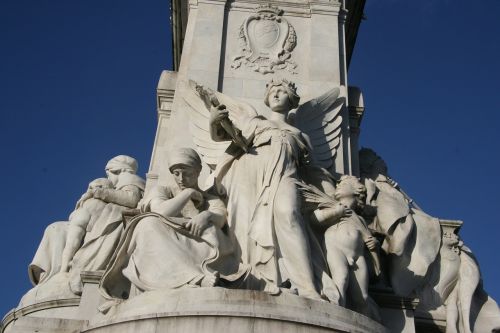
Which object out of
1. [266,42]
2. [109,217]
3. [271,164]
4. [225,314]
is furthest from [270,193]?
[266,42]

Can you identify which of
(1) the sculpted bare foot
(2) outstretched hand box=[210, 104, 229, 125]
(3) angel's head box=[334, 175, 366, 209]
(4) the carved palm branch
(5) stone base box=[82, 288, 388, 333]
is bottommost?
(5) stone base box=[82, 288, 388, 333]

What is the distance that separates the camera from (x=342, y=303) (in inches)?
290

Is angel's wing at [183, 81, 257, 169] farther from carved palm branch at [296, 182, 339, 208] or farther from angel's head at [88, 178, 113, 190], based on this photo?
angel's head at [88, 178, 113, 190]

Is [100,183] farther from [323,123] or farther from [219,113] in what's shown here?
[323,123]

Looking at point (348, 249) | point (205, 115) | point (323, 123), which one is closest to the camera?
point (348, 249)

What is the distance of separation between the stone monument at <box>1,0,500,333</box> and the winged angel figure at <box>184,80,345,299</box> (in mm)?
21

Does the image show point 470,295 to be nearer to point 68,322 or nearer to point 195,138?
point 195,138

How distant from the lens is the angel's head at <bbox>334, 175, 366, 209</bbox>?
29.4 feet

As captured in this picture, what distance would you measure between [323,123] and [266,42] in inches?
81.2

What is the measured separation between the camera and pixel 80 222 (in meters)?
10.2

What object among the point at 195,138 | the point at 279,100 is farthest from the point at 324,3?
the point at 195,138

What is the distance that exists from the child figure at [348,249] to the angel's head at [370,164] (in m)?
2.43

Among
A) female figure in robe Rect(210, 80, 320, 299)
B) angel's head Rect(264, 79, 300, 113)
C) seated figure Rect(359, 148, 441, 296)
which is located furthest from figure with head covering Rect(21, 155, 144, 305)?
seated figure Rect(359, 148, 441, 296)

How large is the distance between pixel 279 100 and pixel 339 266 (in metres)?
2.92
